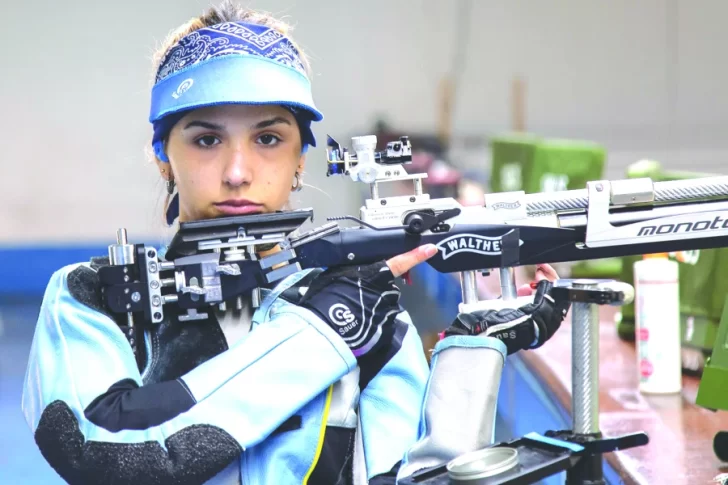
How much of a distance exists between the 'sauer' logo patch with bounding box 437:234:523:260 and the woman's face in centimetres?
24

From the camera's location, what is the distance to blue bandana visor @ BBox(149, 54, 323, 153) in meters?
1.28

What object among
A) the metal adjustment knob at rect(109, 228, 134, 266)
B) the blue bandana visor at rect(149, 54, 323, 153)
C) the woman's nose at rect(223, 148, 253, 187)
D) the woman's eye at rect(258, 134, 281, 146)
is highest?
the blue bandana visor at rect(149, 54, 323, 153)

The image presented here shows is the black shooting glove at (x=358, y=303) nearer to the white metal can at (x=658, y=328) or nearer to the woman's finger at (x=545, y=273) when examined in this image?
the woman's finger at (x=545, y=273)

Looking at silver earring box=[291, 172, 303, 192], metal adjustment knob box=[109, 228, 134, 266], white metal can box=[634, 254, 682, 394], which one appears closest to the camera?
metal adjustment knob box=[109, 228, 134, 266]

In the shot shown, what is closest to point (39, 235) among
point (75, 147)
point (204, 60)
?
point (75, 147)

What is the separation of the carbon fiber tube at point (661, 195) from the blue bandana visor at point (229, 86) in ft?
1.09

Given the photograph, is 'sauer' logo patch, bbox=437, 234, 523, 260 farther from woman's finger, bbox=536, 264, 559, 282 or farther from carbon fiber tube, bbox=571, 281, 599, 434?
carbon fiber tube, bbox=571, 281, 599, 434

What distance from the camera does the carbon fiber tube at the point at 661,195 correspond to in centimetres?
132

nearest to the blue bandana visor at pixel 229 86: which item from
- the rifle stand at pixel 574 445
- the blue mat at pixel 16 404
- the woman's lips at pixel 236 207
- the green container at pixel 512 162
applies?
the woman's lips at pixel 236 207

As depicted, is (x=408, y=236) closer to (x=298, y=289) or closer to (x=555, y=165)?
(x=298, y=289)

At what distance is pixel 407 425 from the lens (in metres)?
1.28

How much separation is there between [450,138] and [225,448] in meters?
6.23

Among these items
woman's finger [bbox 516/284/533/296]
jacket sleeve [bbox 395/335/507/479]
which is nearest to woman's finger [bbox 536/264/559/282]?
woman's finger [bbox 516/284/533/296]

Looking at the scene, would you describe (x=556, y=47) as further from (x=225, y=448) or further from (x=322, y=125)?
(x=225, y=448)
